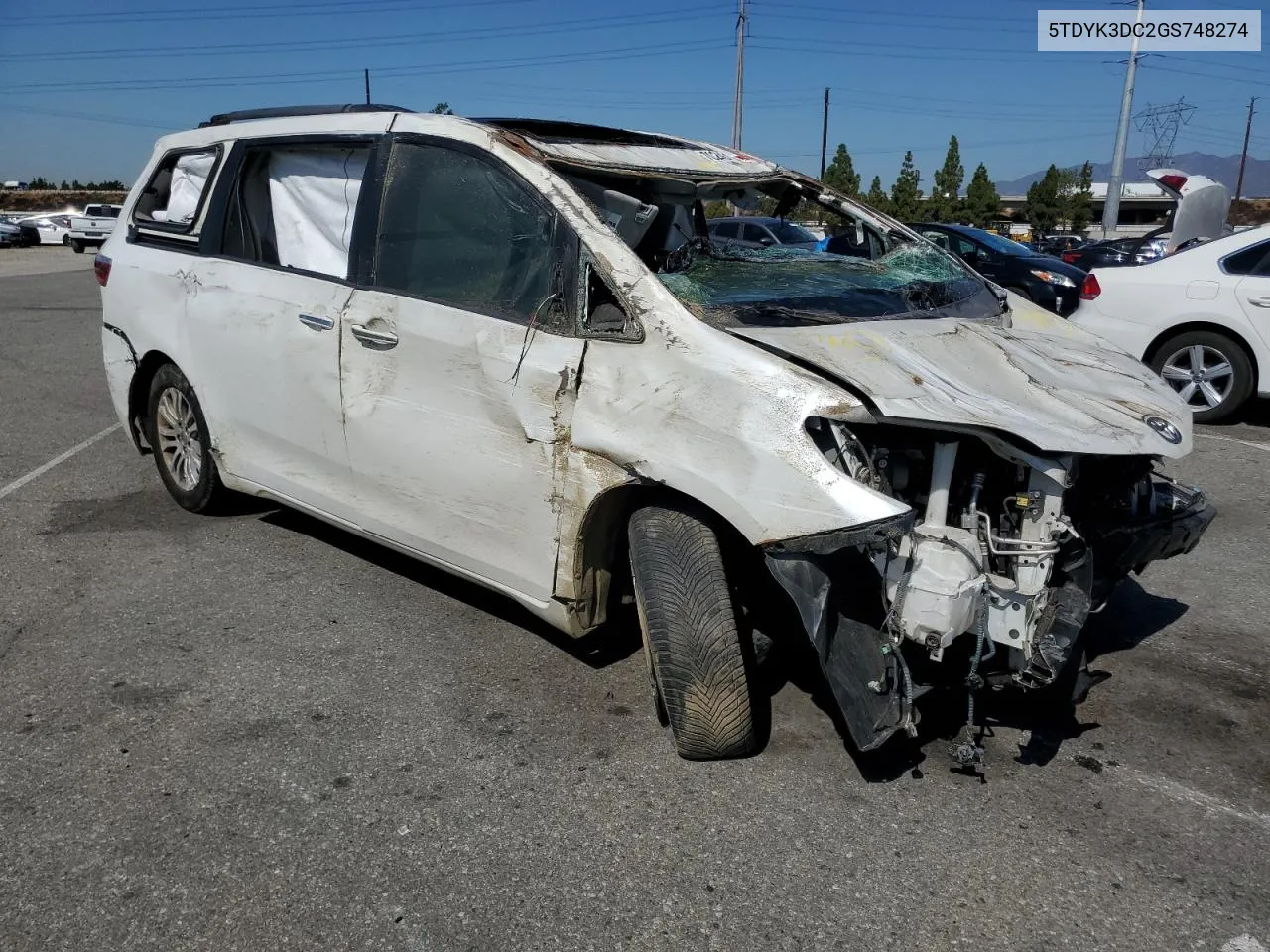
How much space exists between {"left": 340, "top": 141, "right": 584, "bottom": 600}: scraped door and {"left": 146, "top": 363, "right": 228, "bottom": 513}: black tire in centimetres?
134

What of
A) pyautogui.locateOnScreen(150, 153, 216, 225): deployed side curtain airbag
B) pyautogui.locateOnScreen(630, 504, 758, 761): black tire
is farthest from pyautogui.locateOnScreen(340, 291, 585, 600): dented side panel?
pyautogui.locateOnScreen(150, 153, 216, 225): deployed side curtain airbag

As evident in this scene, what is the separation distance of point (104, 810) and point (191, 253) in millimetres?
2719

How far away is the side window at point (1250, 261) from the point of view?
7.94m

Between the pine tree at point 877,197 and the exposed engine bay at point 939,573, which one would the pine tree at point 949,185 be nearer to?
the pine tree at point 877,197

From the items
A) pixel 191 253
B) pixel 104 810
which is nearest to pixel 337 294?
pixel 191 253

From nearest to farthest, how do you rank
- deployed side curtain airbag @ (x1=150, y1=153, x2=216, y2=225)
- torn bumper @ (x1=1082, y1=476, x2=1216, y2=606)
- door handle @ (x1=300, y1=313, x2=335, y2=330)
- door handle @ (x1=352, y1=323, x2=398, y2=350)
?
torn bumper @ (x1=1082, y1=476, x2=1216, y2=606)
door handle @ (x1=352, y1=323, x2=398, y2=350)
door handle @ (x1=300, y1=313, x2=335, y2=330)
deployed side curtain airbag @ (x1=150, y1=153, x2=216, y2=225)

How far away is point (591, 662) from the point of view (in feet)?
12.7

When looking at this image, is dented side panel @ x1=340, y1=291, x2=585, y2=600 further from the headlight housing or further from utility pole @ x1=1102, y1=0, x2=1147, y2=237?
utility pole @ x1=1102, y1=0, x2=1147, y2=237

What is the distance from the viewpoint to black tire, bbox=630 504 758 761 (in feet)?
9.89

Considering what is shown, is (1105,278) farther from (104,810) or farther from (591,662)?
(104,810)

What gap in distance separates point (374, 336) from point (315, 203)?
108 centimetres

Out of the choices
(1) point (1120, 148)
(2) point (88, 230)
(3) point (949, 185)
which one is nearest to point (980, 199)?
(3) point (949, 185)

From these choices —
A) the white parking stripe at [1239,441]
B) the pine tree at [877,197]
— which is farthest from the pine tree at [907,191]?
the white parking stripe at [1239,441]

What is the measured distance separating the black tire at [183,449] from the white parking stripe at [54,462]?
92 centimetres
